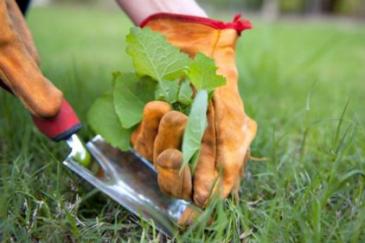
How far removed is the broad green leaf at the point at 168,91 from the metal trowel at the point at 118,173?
179 mm

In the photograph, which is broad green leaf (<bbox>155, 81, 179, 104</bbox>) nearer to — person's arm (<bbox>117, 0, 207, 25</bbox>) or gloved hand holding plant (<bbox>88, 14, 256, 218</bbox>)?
gloved hand holding plant (<bbox>88, 14, 256, 218</bbox>)

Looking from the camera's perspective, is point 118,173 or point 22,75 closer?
point 22,75

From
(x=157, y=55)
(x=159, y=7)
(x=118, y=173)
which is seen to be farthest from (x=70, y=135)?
(x=159, y=7)

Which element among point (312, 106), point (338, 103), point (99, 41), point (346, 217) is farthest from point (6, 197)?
point (99, 41)

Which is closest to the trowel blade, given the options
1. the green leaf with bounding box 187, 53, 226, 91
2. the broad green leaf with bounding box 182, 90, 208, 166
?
the broad green leaf with bounding box 182, 90, 208, 166

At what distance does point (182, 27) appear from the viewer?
1.18 m

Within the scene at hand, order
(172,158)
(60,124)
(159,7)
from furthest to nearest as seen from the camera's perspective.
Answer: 1. (159,7)
2. (60,124)
3. (172,158)

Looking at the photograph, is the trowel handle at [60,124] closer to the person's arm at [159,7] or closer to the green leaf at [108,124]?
the green leaf at [108,124]

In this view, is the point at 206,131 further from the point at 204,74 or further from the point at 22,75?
the point at 22,75

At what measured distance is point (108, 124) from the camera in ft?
3.81

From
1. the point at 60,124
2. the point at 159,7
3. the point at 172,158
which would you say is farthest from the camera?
the point at 159,7

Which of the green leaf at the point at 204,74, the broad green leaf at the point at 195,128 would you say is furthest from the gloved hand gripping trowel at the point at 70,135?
the green leaf at the point at 204,74

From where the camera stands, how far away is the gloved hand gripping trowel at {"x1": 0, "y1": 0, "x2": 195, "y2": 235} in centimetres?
103

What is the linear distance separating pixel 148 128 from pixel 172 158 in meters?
0.11
